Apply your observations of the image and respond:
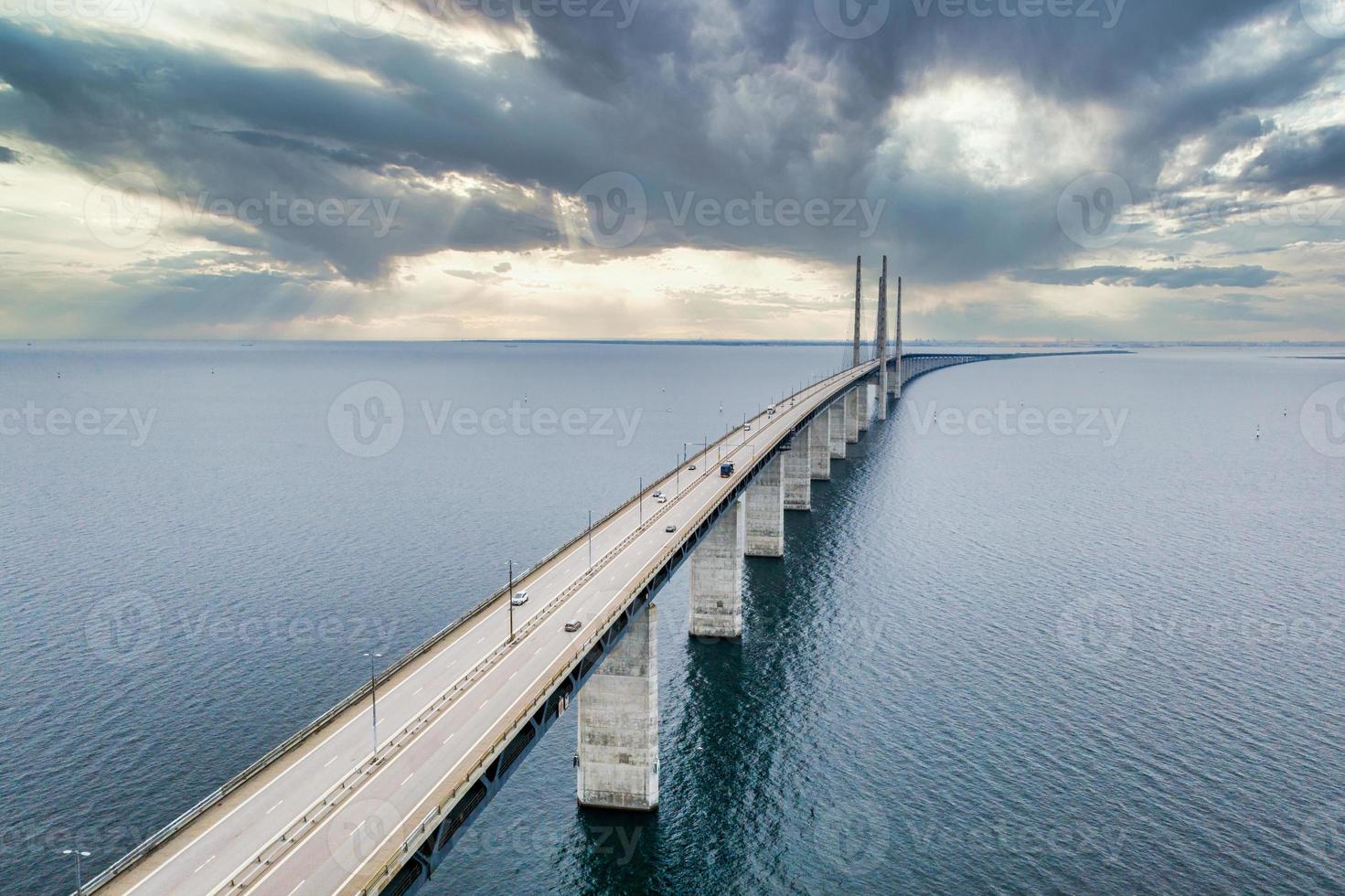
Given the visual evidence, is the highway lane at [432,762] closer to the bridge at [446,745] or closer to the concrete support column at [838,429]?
the bridge at [446,745]

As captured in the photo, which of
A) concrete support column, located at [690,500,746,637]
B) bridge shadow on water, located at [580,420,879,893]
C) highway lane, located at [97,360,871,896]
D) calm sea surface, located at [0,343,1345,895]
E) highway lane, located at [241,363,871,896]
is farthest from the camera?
concrete support column, located at [690,500,746,637]

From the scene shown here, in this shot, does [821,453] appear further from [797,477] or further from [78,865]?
[78,865]

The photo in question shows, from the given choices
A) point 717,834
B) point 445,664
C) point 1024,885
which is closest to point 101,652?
point 445,664

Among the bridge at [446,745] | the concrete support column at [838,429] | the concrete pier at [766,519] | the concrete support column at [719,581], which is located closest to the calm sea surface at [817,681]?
the concrete support column at [719,581]

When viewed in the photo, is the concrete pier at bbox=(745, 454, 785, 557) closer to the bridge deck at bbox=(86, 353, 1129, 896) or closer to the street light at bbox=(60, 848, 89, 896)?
the bridge deck at bbox=(86, 353, 1129, 896)

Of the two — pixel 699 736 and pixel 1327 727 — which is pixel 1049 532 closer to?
pixel 1327 727

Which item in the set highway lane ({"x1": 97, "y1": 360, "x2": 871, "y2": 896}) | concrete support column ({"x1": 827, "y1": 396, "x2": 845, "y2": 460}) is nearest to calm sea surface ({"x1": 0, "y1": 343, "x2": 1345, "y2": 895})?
highway lane ({"x1": 97, "y1": 360, "x2": 871, "y2": 896})
